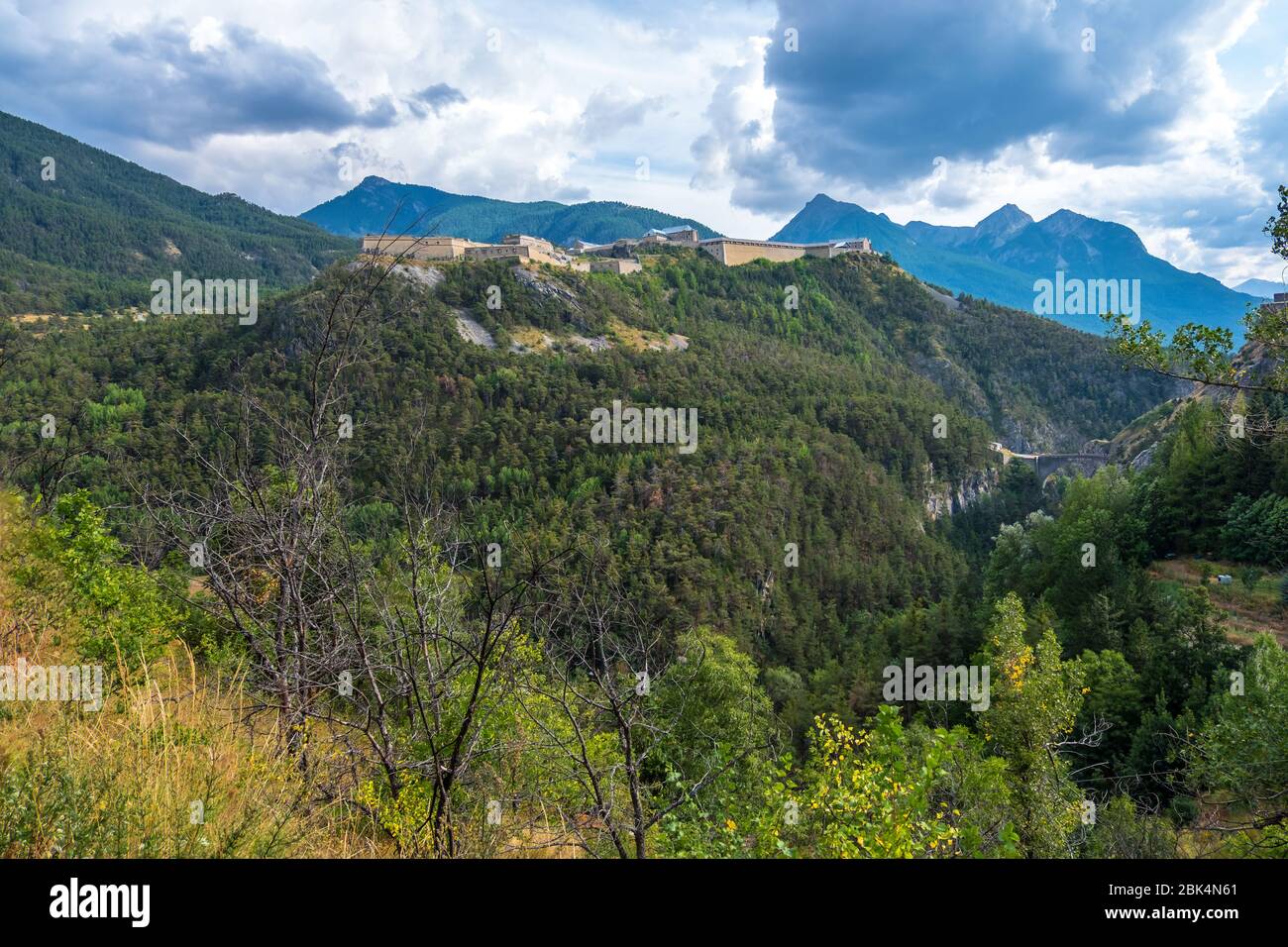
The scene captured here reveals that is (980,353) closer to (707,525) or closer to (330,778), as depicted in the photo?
(707,525)

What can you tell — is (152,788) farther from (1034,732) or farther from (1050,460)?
(1050,460)

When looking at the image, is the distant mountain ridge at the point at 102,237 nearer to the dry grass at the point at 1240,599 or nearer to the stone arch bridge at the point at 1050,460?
the stone arch bridge at the point at 1050,460

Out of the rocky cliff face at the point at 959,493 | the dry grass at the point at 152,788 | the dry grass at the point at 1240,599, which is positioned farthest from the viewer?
the rocky cliff face at the point at 959,493

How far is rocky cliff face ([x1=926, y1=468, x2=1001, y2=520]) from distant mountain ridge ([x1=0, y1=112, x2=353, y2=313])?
125 m

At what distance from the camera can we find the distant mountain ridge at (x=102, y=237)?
395 feet

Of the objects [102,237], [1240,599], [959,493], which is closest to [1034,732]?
[1240,599]

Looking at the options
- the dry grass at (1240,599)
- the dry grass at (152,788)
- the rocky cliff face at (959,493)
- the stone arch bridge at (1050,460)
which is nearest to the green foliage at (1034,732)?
the dry grass at (1240,599)

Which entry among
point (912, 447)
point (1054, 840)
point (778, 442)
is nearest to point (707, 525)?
point (778, 442)

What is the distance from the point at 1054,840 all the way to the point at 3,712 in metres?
13.5

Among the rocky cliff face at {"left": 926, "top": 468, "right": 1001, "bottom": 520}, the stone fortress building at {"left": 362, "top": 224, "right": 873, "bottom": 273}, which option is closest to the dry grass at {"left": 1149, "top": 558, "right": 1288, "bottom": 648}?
the rocky cliff face at {"left": 926, "top": 468, "right": 1001, "bottom": 520}

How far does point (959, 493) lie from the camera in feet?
263

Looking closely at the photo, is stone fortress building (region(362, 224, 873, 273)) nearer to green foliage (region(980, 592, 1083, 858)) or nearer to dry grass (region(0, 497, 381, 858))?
green foliage (region(980, 592, 1083, 858))

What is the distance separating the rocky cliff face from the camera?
7694 centimetres

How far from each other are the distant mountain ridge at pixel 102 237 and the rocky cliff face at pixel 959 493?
124689 millimetres
